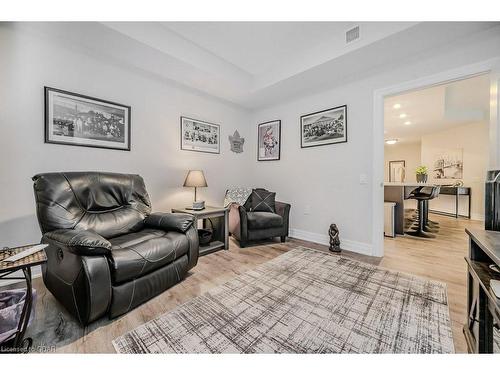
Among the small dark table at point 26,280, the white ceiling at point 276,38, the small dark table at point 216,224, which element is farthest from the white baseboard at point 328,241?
the small dark table at point 26,280

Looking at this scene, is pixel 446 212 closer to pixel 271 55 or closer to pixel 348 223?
pixel 348 223

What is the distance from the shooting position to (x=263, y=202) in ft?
10.9

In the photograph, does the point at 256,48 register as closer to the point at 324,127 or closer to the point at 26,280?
the point at 324,127

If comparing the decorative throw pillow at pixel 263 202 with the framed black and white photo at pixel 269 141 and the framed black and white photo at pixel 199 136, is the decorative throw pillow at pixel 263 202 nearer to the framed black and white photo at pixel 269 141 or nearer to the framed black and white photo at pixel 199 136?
the framed black and white photo at pixel 269 141

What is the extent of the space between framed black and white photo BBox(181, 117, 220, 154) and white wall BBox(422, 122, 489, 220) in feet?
19.3

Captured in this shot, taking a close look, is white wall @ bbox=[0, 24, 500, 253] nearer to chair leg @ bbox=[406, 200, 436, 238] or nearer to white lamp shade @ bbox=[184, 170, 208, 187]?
white lamp shade @ bbox=[184, 170, 208, 187]

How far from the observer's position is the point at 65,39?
2113mm

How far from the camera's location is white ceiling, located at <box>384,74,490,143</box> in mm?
3406

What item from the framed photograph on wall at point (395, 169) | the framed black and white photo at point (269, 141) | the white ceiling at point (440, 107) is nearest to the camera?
the white ceiling at point (440, 107)

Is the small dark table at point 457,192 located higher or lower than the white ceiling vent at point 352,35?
lower

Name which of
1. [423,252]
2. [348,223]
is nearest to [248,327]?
[348,223]

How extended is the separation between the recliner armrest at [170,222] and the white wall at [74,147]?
0.82 meters

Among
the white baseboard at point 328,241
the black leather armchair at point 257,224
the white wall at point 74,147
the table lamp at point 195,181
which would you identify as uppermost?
the white wall at point 74,147

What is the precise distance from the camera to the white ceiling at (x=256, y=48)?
2.01 m
